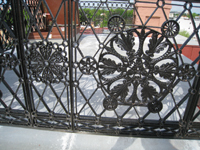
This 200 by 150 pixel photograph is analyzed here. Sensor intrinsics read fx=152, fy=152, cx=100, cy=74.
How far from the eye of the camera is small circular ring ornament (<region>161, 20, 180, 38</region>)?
1.22 m

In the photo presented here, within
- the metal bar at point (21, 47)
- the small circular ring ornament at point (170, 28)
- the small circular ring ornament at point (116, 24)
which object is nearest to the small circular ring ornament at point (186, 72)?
the small circular ring ornament at point (170, 28)

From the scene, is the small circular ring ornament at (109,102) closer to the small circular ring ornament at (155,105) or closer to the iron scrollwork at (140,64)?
the iron scrollwork at (140,64)

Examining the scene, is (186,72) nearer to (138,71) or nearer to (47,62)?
(138,71)

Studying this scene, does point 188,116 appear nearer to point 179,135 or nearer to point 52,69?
point 179,135

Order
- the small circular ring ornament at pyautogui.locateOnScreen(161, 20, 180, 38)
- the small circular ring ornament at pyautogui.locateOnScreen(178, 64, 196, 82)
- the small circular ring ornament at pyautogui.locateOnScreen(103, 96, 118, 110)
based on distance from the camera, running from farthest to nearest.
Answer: the small circular ring ornament at pyautogui.locateOnScreen(103, 96, 118, 110), the small circular ring ornament at pyautogui.locateOnScreen(178, 64, 196, 82), the small circular ring ornament at pyautogui.locateOnScreen(161, 20, 180, 38)

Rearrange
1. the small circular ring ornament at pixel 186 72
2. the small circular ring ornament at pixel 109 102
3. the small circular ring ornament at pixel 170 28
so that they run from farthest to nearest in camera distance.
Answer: the small circular ring ornament at pixel 109 102
the small circular ring ornament at pixel 186 72
the small circular ring ornament at pixel 170 28

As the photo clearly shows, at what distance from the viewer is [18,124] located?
1667 mm

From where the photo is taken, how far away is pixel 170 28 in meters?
1.23

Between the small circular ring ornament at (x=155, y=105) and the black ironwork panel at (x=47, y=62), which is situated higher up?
the black ironwork panel at (x=47, y=62)

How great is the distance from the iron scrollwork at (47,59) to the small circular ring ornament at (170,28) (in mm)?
868

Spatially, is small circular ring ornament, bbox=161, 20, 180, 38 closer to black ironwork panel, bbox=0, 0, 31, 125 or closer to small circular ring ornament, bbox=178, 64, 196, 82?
small circular ring ornament, bbox=178, 64, 196, 82

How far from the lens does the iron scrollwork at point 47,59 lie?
4.44ft

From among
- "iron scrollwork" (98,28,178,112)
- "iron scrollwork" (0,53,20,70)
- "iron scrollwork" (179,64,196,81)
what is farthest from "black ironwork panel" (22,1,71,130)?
"iron scrollwork" (179,64,196,81)

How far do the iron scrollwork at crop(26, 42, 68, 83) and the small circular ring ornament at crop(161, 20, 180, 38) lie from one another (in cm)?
87
